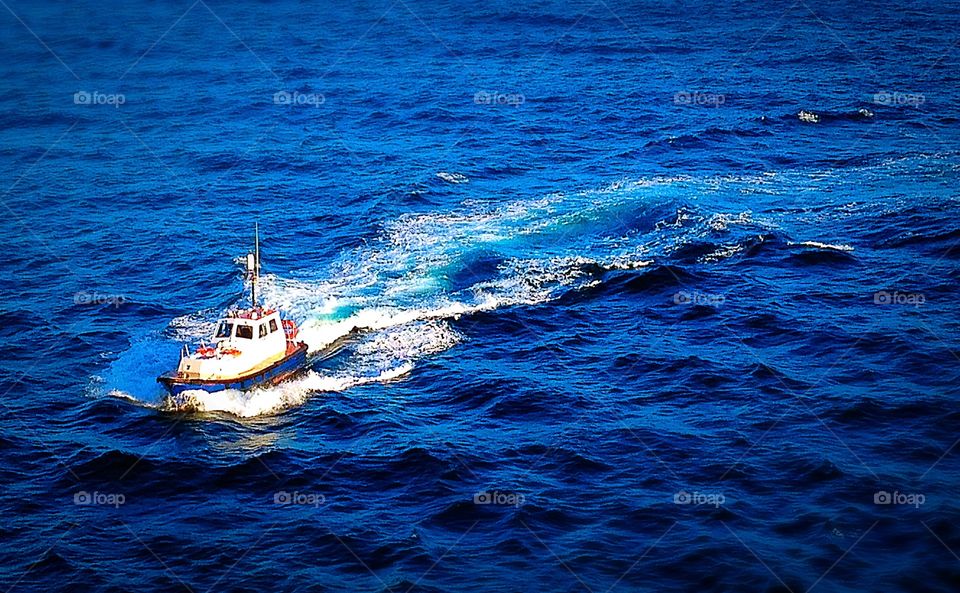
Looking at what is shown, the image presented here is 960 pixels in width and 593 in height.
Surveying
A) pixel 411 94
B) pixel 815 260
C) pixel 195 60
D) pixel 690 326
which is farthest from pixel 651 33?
pixel 690 326

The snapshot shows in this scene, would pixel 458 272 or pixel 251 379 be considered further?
pixel 458 272

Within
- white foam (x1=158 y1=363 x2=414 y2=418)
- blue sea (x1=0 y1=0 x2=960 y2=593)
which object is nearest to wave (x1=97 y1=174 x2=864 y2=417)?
white foam (x1=158 y1=363 x2=414 y2=418)

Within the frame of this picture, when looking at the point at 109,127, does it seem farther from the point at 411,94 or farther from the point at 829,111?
the point at 829,111

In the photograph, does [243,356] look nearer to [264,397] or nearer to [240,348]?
[240,348]

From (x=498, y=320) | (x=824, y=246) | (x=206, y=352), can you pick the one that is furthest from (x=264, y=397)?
(x=824, y=246)

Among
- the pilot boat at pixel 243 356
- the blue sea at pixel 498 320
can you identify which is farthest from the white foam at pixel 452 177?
the pilot boat at pixel 243 356

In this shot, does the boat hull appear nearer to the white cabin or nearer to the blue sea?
the white cabin

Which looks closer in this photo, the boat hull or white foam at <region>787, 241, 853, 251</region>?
the boat hull
